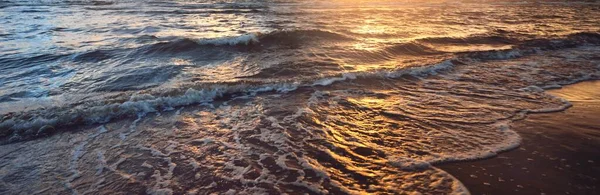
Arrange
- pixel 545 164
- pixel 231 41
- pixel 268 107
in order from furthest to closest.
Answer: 1. pixel 231 41
2. pixel 268 107
3. pixel 545 164

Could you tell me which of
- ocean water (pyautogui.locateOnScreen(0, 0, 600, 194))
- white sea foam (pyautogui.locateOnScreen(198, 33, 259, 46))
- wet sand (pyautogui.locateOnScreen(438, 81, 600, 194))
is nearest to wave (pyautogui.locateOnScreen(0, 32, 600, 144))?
ocean water (pyautogui.locateOnScreen(0, 0, 600, 194))

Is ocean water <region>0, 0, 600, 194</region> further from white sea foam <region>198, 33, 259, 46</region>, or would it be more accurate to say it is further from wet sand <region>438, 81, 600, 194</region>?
wet sand <region>438, 81, 600, 194</region>

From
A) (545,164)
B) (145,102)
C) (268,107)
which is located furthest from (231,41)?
(545,164)

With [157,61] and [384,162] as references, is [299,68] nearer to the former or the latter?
[157,61]

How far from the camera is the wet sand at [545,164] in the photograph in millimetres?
3297

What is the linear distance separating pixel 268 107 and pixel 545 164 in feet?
11.3

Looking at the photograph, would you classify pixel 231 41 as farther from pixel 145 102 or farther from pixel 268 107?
pixel 268 107

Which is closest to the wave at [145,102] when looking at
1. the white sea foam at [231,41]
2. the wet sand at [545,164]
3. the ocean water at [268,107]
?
the ocean water at [268,107]

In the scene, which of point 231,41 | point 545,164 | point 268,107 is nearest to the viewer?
point 545,164

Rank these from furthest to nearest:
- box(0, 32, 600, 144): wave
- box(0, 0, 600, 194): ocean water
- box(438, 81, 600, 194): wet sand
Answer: box(0, 32, 600, 144): wave
box(0, 0, 600, 194): ocean water
box(438, 81, 600, 194): wet sand

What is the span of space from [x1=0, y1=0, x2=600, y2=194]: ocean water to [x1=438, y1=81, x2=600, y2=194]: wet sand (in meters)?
0.17

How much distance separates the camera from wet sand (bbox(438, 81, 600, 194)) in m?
3.30

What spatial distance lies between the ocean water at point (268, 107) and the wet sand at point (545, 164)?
17 cm

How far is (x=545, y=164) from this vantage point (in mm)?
3682
